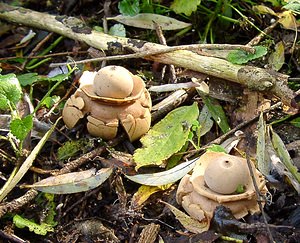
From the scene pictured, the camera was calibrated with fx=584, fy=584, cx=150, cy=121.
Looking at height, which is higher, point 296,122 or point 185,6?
point 185,6

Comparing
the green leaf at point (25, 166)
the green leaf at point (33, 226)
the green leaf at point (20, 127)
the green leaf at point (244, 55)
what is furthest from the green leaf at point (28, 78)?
the green leaf at point (244, 55)

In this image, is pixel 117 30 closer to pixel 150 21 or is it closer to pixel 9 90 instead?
pixel 150 21

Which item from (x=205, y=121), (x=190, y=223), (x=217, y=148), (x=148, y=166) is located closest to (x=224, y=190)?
(x=190, y=223)

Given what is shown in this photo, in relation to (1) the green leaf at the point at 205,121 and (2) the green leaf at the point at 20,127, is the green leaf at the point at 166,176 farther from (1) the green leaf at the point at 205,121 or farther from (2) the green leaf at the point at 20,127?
(2) the green leaf at the point at 20,127

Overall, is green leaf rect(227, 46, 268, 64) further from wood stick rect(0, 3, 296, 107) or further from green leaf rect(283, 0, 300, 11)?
green leaf rect(283, 0, 300, 11)

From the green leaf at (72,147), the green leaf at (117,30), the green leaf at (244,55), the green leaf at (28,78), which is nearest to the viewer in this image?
the green leaf at (72,147)

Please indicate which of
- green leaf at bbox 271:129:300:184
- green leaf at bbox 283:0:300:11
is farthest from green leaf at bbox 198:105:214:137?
green leaf at bbox 283:0:300:11
